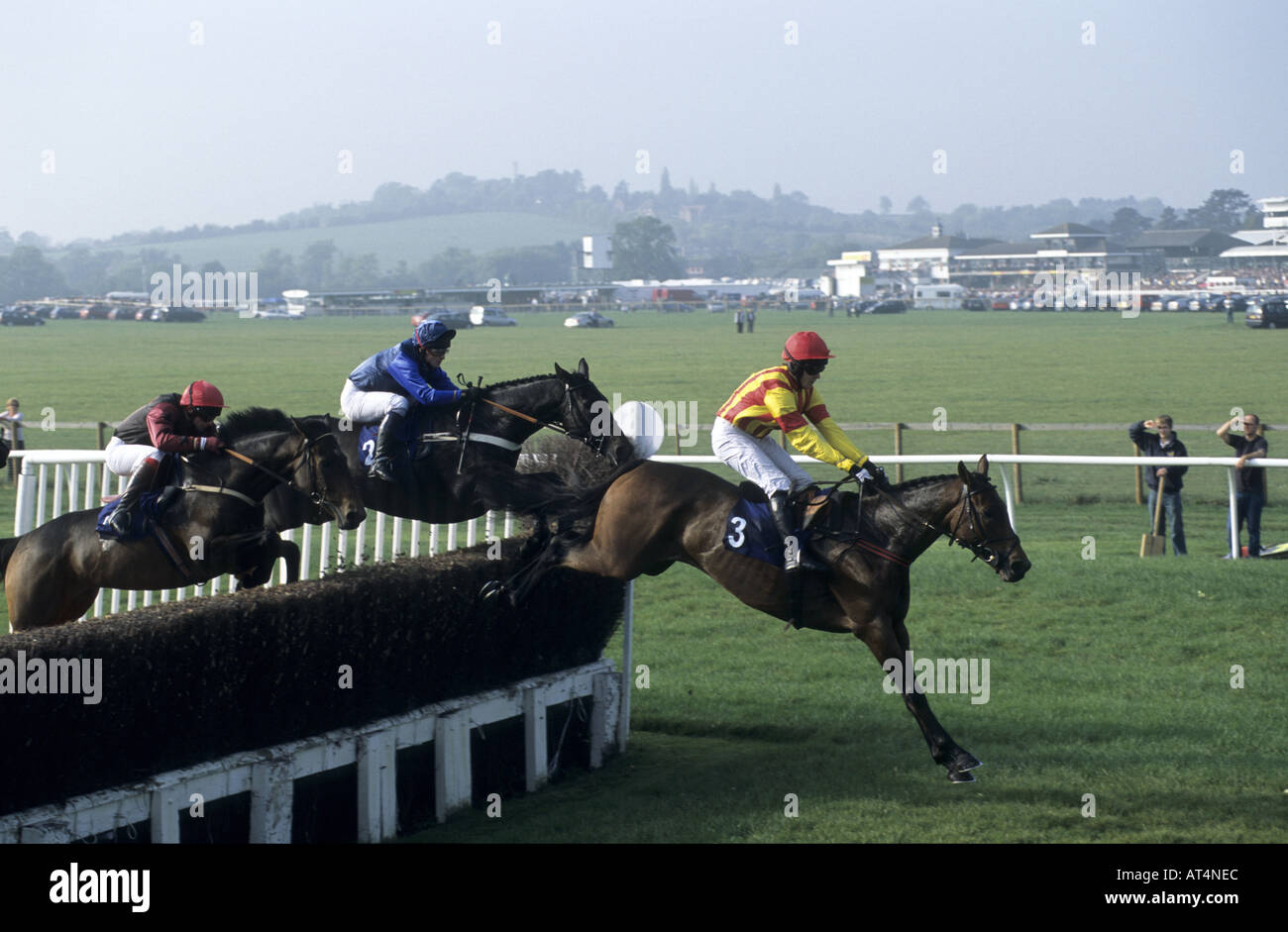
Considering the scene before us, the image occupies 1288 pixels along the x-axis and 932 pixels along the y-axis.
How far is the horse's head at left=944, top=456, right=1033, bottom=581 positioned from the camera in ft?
18.3

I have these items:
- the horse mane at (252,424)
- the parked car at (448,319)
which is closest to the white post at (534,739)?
the horse mane at (252,424)

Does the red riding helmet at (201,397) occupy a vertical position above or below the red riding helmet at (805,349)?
below

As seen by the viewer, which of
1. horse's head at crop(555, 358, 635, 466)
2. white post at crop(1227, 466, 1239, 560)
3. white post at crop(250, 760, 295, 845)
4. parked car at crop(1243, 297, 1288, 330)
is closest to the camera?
white post at crop(250, 760, 295, 845)

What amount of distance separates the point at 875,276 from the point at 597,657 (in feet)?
394

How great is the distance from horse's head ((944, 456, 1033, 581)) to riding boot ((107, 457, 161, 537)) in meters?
3.57

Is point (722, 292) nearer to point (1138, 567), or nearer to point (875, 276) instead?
point (875, 276)

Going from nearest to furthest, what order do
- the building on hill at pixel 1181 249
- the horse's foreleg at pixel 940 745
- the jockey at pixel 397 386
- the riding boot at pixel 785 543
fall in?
the horse's foreleg at pixel 940 745
the riding boot at pixel 785 543
the jockey at pixel 397 386
the building on hill at pixel 1181 249

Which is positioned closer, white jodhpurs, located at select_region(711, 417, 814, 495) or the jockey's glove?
the jockey's glove

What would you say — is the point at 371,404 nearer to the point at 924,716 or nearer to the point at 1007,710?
the point at 924,716

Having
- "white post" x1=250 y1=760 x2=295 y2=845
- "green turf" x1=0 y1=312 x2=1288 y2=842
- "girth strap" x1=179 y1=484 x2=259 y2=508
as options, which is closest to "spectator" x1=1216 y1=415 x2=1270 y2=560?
"green turf" x1=0 y1=312 x2=1288 y2=842

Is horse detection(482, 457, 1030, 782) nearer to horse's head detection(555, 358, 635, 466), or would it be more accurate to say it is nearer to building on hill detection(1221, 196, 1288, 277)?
horse's head detection(555, 358, 635, 466)

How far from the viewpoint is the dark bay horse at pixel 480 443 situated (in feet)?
23.0

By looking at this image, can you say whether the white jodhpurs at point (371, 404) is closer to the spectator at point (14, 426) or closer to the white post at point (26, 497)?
the white post at point (26, 497)

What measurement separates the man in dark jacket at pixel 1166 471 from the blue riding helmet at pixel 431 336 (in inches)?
251
